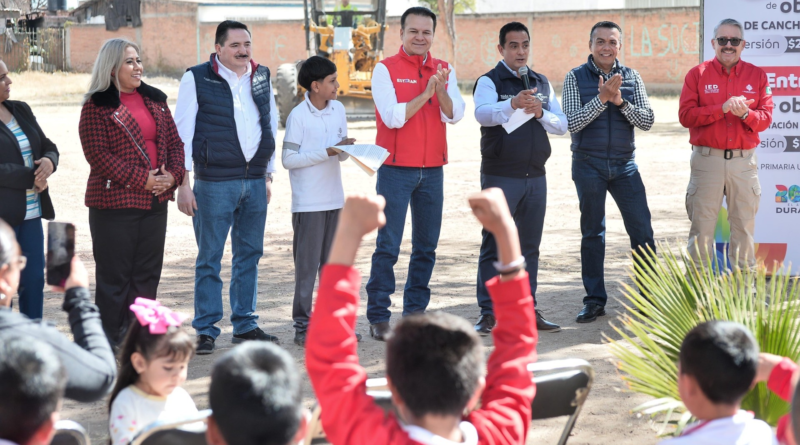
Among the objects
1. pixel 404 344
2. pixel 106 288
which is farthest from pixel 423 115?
pixel 404 344

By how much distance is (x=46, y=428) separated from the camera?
193 cm

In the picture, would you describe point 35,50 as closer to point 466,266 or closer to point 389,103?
point 466,266

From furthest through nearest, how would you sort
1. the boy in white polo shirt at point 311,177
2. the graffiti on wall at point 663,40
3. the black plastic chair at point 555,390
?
1. the graffiti on wall at point 663,40
2. the boy in white polo shirt at point 311,177
3. the black plastic chair at point 555,390

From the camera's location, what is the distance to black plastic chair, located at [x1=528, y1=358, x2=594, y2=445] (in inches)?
104

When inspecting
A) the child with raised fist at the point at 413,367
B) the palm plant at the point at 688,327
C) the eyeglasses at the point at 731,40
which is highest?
the eyeglasses at the point at 731,40

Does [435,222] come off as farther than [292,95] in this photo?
No

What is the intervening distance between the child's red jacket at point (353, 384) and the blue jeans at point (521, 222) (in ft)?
12.5

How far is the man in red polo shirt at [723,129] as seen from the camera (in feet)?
21.4

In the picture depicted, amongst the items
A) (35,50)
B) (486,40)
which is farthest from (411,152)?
(35,50)

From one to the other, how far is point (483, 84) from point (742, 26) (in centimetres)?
249

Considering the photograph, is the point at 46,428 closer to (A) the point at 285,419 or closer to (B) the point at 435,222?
(A) the point at 285,419

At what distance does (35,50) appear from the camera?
38.2 m

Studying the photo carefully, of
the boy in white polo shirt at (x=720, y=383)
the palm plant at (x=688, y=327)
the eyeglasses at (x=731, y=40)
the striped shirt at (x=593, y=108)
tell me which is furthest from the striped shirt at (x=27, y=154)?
the eyeglasses at (x=731, y=40)

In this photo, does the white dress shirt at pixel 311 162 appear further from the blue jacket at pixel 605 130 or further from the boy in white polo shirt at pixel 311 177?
the blue jacket at pixel 605 130
